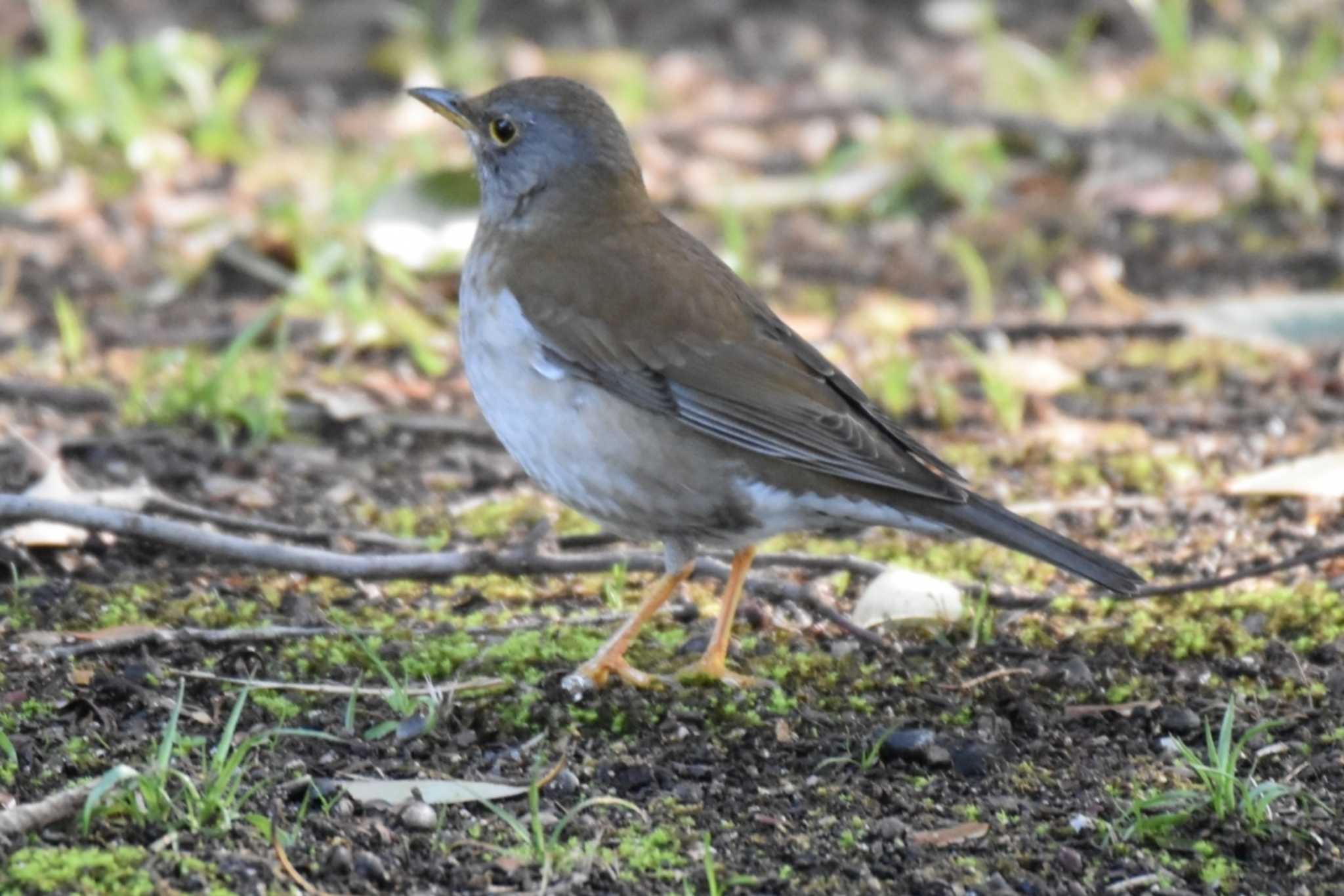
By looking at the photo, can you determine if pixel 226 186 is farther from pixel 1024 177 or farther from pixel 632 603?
pixel 632 603

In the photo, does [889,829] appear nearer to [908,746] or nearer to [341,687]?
[908,746]

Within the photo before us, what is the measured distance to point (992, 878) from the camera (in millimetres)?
3793

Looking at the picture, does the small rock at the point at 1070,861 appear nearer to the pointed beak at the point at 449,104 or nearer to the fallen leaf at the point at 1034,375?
the pointed beak at the point at 449,104

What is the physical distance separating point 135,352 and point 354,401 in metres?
1.01

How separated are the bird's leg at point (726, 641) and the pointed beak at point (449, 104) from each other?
5.55ft

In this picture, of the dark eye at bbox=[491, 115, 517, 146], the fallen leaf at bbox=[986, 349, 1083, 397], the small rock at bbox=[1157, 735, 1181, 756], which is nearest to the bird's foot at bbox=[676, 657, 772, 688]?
the small rock at bbox=[1157, 735, 1181, 756]

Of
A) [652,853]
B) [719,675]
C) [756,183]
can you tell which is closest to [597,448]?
[719,675]

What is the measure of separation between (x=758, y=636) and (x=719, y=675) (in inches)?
18.6

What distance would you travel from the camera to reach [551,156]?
568 cm

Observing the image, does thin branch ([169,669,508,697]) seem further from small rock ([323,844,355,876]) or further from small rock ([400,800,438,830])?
small rock ([323,844,355,876])

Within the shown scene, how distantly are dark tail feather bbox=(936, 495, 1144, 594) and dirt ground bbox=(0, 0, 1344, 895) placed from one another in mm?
331

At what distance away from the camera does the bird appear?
489cm

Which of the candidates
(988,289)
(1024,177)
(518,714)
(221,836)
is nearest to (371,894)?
(221,836)

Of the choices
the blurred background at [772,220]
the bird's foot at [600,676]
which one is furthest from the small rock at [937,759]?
the blurred background at [772,220]
